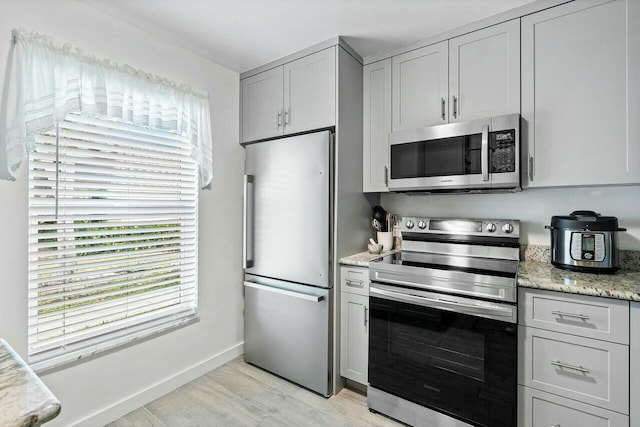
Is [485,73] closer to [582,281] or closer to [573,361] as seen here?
[582,281]

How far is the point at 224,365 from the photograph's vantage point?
2660 mm

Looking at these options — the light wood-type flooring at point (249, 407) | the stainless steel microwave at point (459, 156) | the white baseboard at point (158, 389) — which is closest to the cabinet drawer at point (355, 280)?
the stainless steel microwave at point (459, 156)

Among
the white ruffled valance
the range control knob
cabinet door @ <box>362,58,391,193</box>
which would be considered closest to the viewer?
the white ruffled valance

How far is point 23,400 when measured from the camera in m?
0.73

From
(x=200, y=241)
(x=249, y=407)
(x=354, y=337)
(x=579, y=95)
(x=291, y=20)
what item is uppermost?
(x=291, y=20)

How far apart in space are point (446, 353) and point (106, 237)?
212 centimetres

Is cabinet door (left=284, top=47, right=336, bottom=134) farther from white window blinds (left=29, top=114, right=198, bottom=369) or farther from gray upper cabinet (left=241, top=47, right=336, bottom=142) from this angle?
white window blinds (left=29, top=114, right=198, bottom=369)

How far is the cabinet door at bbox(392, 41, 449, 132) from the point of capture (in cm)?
214

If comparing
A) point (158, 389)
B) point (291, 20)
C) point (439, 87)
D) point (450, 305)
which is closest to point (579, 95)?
point (439, 87)

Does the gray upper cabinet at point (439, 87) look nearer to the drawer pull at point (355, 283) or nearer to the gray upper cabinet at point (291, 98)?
the gray upper cabinet at point (291, 98)

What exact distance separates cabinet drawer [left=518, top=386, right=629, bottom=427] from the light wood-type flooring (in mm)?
736

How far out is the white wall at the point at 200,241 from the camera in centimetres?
162

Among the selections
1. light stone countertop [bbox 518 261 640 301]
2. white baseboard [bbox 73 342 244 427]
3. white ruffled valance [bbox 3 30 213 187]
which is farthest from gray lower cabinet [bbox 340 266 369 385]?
white ruffled valance [bbox 3 30 213 187]

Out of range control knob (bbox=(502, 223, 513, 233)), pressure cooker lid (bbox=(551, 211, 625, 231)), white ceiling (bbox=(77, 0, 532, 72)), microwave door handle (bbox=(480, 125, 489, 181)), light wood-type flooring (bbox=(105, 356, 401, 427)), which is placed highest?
white ceiling (bbox=(77, 0, 532, 72))
